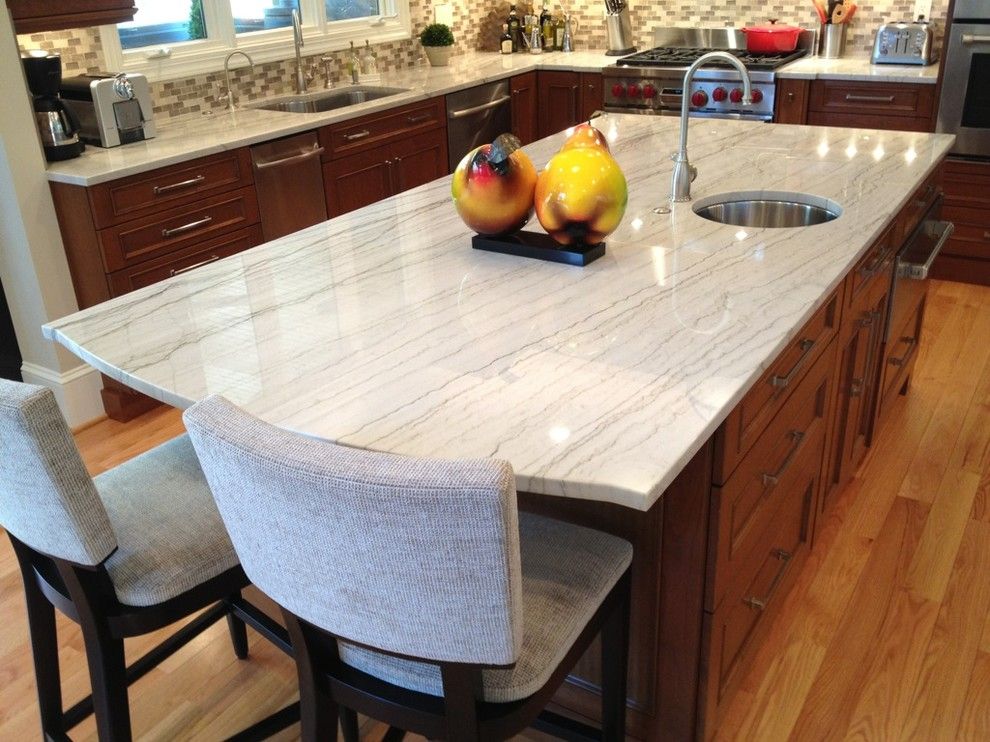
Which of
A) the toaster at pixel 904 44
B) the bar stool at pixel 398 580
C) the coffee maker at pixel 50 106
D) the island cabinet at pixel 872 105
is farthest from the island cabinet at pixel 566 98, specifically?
the bar stool at pixel 398 580

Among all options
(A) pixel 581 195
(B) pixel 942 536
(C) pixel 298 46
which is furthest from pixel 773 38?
(A) pixel 581 195

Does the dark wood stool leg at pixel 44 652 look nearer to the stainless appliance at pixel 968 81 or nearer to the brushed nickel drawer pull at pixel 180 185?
the brushed nickel drawer pull at pixel 180 185

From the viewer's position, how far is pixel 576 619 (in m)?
1.38

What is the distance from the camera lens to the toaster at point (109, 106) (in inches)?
130

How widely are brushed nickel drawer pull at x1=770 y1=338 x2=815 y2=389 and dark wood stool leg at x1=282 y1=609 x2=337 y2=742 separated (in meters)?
0.93

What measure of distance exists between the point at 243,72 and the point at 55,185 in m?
1.36

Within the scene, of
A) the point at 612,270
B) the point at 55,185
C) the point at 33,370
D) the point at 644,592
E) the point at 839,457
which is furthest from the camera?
the point at 33,370

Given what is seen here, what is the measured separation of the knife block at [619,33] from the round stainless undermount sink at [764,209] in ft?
10.1

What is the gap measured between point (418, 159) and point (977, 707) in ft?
10.5

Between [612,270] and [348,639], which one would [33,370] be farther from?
[348,639]

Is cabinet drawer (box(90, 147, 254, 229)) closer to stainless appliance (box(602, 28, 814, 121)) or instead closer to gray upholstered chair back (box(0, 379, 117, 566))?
gray upholstered chair back (box(0, 379, 117, 566))

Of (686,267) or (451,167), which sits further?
(451,167)

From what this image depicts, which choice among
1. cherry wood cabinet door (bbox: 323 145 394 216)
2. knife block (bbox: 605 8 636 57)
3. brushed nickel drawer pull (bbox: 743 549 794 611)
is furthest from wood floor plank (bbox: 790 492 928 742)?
knife block (bbox: 605 8 636 57)

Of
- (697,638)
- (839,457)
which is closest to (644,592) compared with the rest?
(697,638)
